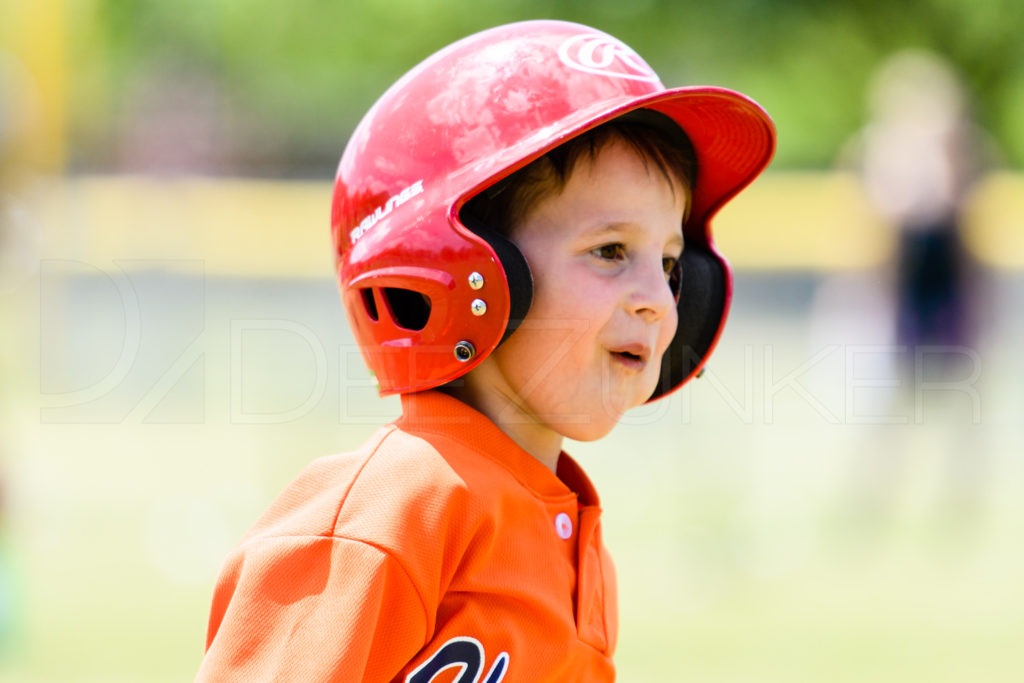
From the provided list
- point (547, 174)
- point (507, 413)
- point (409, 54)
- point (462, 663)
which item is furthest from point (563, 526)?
point (409, 54)

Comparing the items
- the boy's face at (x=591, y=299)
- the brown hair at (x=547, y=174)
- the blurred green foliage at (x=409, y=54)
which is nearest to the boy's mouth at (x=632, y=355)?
the boy's face at (x=591, y=299)

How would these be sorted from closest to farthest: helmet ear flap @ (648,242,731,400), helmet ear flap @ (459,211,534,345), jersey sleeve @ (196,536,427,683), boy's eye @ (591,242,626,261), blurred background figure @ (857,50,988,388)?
jersey sleeve @ (196,536,427,683), helmet ear flap @ (459,211,534,345), boy's eye @ (591,242,626,261), helmet ear flap @ (648,242,731,400), blurred background figure @ (857,50,988,388)

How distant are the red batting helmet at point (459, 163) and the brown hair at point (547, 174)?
0.18 ft

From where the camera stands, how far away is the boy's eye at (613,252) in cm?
192

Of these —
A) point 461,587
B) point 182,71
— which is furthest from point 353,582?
point 182,71

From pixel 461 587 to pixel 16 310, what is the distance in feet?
39.5

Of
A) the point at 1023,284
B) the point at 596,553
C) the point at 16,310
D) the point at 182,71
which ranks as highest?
the point at 182,71

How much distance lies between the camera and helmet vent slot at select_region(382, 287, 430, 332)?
2.00 meters

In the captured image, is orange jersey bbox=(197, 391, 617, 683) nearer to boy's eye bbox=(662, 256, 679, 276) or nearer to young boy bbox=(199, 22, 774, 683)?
young boy bbox=(199, 22, 774, 683)

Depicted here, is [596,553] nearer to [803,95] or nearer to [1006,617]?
[1006,617]

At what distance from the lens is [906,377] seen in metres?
7.63

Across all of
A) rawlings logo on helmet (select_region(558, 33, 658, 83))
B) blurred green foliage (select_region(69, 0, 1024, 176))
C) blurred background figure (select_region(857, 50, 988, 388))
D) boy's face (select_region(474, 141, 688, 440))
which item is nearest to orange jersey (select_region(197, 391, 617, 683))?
boy's face (select_region(474, 141, 688, 440))

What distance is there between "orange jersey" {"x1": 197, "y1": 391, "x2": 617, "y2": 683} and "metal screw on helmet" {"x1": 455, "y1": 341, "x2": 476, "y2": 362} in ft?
0.31

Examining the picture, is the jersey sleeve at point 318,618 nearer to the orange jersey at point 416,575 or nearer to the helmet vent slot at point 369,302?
the orange jersey at point 416,575
